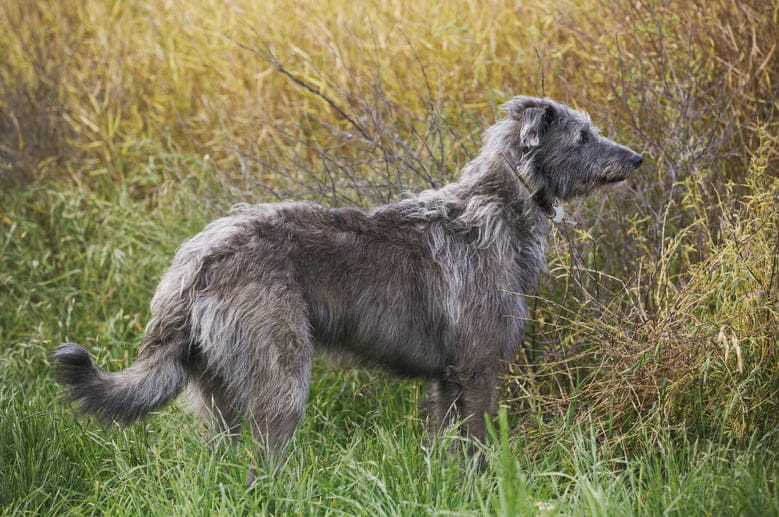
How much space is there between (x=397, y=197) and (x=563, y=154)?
112 cm

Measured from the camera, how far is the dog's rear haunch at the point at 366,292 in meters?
3.87

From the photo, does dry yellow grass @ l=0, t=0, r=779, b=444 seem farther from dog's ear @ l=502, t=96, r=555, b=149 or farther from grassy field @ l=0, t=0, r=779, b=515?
dog's ear @ l=502, t=96, r=555, b=149

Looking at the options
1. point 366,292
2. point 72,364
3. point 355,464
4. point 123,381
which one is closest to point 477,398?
point 366,292

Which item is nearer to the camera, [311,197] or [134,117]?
[311,197]

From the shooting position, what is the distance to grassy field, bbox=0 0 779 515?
375 cm

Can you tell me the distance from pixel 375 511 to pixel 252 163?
4107 millimetres

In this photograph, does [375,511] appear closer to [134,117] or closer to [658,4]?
[658,4]

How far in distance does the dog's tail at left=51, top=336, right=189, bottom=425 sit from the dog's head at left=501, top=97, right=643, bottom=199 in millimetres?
1982

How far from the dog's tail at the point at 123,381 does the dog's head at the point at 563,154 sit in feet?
6.50

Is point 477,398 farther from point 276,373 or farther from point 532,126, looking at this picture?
point 532,126

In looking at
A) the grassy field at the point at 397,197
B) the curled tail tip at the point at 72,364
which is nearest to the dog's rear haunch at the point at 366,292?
the curled tail tip at the point at 72,364

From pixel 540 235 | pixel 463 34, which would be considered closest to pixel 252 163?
pixel 463 34

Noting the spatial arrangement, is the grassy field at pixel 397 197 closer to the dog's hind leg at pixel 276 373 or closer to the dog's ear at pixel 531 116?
the dog's hind leg at pixel 276 373

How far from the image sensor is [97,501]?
12.1 feet
